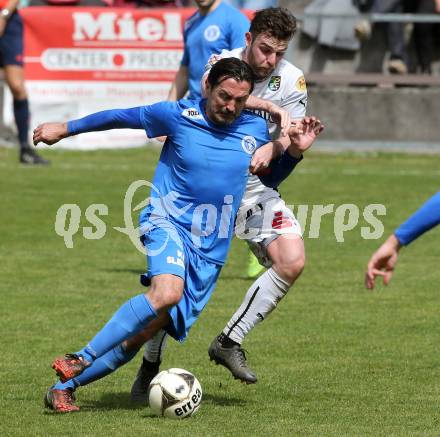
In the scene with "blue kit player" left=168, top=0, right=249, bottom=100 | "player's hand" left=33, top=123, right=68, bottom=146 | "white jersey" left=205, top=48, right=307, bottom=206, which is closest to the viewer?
"player's hand" left=33, top=123, right=68, bottom=146

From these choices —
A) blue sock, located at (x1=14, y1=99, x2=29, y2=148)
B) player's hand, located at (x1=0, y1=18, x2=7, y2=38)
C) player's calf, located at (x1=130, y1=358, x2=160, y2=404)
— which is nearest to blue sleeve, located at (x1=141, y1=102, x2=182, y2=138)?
player's calf, located at (x1=130, y1=358, x2=160, y2=404)

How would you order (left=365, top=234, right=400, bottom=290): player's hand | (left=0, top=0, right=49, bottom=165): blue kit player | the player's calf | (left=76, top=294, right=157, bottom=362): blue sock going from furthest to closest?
(left=0, top=0, right=49, bottom=165): blue kit player < the player's calf < (left=76, top=294, right=157, bottom=362): blue sock < (left=365, top=234, right=400, bottom=290): player's hand

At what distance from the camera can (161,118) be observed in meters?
6.47

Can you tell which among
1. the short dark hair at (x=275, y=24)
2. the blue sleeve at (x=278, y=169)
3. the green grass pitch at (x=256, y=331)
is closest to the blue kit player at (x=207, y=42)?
the green grass pitch at (x=256, y=331)

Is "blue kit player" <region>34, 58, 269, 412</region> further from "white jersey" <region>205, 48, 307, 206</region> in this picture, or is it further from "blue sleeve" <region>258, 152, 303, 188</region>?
"white jersey" <region>205, 48, 307, 206</region>

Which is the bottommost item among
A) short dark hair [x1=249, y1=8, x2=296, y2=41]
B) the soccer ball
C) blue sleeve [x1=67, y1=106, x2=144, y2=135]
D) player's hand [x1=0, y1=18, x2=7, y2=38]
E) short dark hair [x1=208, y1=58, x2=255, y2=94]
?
player's hand [x1=0, y1=18, x2=7, y2=38]

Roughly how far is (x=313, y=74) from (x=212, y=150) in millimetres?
12455

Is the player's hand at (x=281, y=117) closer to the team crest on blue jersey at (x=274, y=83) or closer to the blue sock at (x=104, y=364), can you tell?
the team crest on blue jersey at (x=274, y=83)

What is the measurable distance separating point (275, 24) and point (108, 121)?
1186mm

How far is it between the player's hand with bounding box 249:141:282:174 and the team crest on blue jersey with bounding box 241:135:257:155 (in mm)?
28

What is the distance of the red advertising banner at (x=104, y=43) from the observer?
58.4 feet

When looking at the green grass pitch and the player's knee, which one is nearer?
the green grass pitch

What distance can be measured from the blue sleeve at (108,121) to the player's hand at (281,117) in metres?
0.75

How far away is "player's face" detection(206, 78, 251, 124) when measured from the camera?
20.6ft
